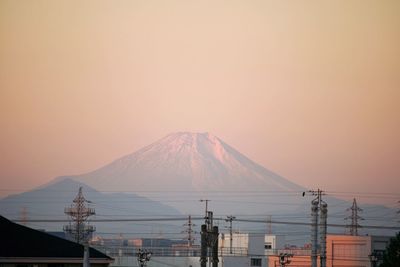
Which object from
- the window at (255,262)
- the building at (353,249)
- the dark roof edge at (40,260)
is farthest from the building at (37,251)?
the window at (255,262)

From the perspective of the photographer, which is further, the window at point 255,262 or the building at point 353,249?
the window at point 255,262

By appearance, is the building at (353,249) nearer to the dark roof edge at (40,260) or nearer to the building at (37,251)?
the building at (37,251)

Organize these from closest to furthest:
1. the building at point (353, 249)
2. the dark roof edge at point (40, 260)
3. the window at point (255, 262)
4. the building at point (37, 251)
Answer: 1. the dark roof edge at point (40, 260)
2. the building at point (37, 251)
3. the building at point (353, 249)
4. the window at point (255, 262)

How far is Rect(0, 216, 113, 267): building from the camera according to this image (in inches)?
2219

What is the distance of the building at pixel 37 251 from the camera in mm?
56375

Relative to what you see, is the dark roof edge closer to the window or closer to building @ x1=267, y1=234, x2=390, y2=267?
building @ x1=267, y1=234, x2=390, y2=267

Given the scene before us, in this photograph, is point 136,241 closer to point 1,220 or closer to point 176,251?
point 176,251

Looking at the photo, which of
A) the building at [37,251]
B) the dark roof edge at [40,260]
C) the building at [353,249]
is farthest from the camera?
the building at [353,249]

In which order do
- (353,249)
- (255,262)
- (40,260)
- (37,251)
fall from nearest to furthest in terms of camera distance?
(40,260), (37,251), (353,249), (255,262)

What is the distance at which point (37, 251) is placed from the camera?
57.3 metres

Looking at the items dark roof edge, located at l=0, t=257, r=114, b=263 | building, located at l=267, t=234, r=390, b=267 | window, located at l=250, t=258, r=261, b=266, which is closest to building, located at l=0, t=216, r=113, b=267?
dark roof edge, located at l=0, t=257, r=114, b=263

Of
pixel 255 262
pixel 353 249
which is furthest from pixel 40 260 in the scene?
pixel 255 262

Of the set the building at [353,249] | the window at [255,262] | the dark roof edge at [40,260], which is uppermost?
the building at [353,249]

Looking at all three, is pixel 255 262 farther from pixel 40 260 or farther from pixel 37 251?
pixel 40 260
